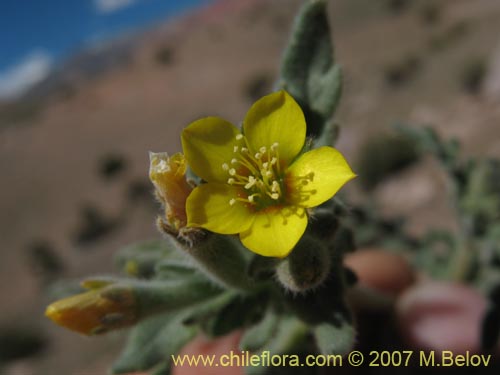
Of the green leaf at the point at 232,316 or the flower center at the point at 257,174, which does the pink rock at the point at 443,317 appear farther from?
the flower center at the point at 257,174

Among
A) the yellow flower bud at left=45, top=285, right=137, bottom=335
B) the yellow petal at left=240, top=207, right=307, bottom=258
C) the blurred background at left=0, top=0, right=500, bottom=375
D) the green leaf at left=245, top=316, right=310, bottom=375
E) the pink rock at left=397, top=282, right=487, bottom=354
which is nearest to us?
the yellow petal at left=240, top=207, right=307, bottom=258

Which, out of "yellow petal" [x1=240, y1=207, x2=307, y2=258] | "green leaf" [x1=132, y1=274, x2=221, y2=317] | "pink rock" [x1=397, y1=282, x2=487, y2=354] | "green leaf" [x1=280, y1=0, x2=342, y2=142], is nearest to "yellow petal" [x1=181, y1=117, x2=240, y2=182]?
"yellow petal" [x1=240, y1=207, x2=307, y2=258]

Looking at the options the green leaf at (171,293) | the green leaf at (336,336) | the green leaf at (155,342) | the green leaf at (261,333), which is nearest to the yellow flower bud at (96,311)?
the green leaf at (171,293)

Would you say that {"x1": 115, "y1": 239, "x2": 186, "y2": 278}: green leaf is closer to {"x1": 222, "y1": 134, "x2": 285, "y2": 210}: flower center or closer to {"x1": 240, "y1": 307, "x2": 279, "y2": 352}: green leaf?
{"x1": 240, "y1": 307, "x2": 279, "y2": 352}: green leaf

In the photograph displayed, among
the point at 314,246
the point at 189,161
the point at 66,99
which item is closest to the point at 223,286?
the point at 314,246

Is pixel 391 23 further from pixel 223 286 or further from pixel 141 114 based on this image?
pixel 223 286

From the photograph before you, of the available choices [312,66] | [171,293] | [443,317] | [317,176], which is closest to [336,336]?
[317,176]

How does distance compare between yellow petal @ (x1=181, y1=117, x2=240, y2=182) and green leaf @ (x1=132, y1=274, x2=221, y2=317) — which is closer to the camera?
yellow petal @ (x1=181, y1=117, x2=240, y2=182)
